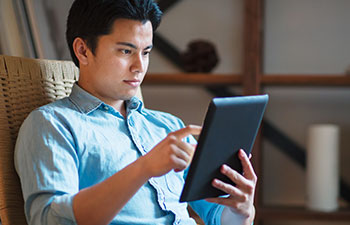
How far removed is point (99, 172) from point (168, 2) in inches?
62.5

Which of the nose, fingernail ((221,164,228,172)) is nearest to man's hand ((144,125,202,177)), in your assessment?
fingernail ((221,164,228,172))

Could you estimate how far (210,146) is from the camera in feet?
3.08

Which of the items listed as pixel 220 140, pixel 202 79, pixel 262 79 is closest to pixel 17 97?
pixel 220 140

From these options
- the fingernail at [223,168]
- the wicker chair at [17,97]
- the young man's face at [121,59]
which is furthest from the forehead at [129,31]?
the fingernail at [223,168]

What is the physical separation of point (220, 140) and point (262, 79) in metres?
1.35

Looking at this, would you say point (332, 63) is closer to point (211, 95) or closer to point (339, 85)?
point (339, 85)

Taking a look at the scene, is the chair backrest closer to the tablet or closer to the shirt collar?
the shirt collar

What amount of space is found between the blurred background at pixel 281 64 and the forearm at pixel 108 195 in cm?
155

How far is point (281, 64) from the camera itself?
97.6 inches

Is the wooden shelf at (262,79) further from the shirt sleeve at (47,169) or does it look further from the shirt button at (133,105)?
the shirt sleeve at (47,169)

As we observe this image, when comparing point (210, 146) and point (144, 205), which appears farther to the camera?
point (144, 205)

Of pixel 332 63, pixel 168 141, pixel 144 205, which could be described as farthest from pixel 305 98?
pixel 168 141

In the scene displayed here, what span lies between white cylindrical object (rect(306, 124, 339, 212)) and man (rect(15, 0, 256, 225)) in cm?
108

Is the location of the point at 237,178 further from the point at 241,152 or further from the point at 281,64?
the point at 281,64
